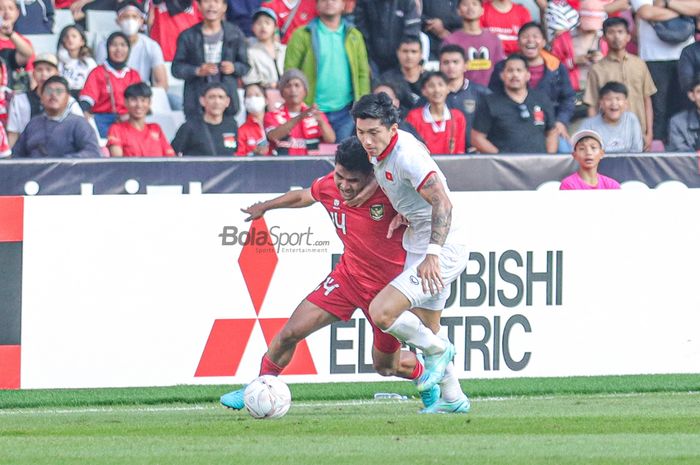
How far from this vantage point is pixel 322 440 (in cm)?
813

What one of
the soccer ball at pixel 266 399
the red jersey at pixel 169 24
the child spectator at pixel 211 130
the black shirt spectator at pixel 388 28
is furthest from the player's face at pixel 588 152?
the red jersey at pixel 169 24

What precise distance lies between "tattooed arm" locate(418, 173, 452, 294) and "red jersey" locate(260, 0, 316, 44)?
8692mm

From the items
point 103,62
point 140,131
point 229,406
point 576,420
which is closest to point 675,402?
point 576,420

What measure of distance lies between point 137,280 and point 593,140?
4.46 metres

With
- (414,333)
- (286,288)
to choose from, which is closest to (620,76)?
(286,288)

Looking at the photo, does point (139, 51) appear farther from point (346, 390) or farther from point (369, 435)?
point (369, 435)

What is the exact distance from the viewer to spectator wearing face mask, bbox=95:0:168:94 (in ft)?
53.7

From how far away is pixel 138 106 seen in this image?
14.7 m

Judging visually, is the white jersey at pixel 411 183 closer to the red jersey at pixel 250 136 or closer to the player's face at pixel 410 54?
the red jersey at pixel 250 136

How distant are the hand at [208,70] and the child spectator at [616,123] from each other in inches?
157

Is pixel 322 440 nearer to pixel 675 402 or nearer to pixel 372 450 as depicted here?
pixel 372 450

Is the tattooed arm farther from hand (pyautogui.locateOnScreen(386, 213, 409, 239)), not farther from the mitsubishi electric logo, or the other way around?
the mitsubishi electric logo

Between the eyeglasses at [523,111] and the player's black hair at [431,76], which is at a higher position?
the player's black hair at [431,76]

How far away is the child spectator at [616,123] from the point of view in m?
15.5
